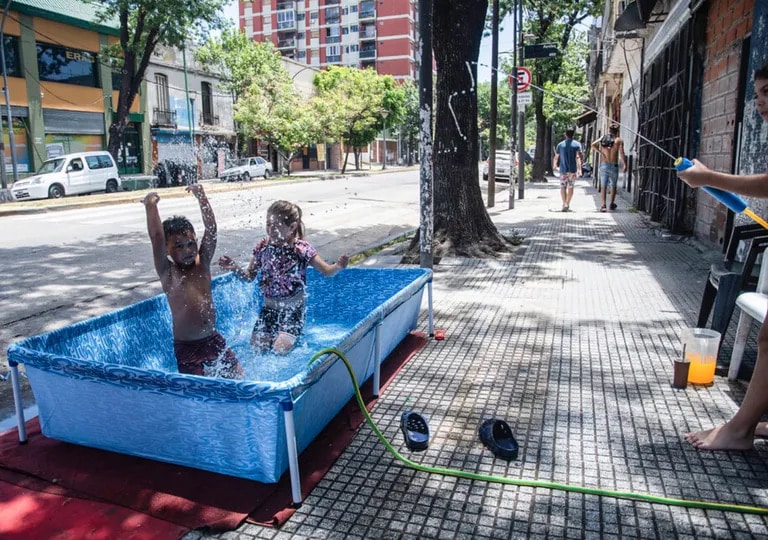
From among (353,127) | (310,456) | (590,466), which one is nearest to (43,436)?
(310,456)

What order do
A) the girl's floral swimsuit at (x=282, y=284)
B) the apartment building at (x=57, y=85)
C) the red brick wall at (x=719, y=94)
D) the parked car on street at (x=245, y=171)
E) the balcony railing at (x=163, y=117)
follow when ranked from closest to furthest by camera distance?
1. the girl's floral swimsuit at (x=282, y=284)
2. the red brick wall at (x=719, y=94)
3. the apartment building at (x=57, y=85)
4. the parked car on street at (x=245, y=171)
5. the balcony railing at (x=163, y=117)

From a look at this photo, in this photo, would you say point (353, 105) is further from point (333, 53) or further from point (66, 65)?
point (333, 53)

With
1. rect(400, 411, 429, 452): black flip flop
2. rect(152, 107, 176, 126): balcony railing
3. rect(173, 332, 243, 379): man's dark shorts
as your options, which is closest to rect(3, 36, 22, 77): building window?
rect(152, 107, 176, 126): balcony railing

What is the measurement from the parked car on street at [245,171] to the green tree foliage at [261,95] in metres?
2.16

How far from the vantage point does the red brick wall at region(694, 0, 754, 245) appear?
7.69 m

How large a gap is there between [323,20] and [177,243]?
276 ft

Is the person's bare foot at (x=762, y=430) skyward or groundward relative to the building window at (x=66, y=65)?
groundward

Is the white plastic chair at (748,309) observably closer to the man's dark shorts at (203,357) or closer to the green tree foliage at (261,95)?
the man's dark shorts at (203,357)

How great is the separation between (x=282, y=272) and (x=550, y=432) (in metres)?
2.15

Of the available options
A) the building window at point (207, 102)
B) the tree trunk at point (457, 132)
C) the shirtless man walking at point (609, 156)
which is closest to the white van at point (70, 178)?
the building window at point (207, 102)

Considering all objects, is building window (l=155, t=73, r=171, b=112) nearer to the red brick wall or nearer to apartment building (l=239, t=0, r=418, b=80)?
the red brick wall

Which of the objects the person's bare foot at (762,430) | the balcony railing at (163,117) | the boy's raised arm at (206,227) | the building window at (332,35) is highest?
the building window at (332,35)

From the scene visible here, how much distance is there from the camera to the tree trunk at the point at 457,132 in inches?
329

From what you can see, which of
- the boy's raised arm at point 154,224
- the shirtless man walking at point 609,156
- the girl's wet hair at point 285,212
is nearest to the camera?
the boy's raised arm at point 154,224
